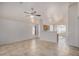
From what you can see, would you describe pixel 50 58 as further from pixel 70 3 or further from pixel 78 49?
pixel 70 3

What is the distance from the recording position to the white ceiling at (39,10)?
356 cm

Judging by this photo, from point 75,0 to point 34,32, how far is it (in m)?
1.34

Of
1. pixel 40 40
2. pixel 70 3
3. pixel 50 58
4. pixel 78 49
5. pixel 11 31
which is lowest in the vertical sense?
pixel 50 58

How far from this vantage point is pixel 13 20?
3.57 meters

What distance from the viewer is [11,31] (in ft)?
11.8

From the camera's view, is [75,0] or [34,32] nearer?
[75,0]

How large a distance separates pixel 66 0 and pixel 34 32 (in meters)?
1.18

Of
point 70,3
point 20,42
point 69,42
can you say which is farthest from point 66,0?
point 20,42

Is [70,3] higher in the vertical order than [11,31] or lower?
higher

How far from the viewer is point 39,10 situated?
3.63 meters

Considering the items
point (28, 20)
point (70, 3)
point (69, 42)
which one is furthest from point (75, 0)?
point (28, 20)

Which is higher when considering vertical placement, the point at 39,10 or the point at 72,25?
the point at 39,10

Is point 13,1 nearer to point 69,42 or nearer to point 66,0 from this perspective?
point 66,0

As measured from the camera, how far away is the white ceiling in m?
3.56
